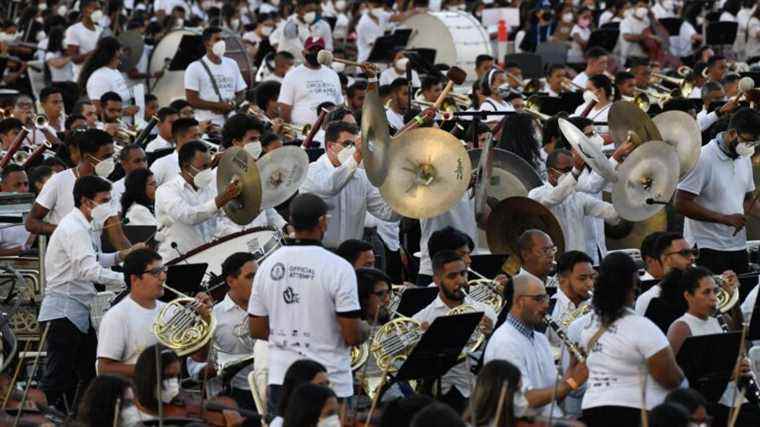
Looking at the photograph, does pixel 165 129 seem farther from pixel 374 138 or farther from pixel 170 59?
pixel 170 59

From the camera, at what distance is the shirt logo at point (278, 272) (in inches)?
441

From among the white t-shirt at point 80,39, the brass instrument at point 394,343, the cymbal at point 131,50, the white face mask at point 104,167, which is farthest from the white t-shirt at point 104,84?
the brass instrument at point 394,343

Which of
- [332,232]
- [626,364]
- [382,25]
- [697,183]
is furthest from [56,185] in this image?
[382,25]

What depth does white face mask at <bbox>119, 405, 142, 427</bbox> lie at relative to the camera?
10531mm

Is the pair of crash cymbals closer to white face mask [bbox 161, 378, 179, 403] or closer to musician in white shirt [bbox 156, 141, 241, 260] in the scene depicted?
musician in white shirt [bbox 156, 141, 241, 260]

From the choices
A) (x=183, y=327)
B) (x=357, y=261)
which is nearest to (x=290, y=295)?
(x=183, y=327)

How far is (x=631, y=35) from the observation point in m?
31.1

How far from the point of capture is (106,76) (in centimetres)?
2245

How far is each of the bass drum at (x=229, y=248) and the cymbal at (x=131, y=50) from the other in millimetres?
12556

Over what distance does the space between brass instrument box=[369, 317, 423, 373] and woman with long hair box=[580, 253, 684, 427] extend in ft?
5.23

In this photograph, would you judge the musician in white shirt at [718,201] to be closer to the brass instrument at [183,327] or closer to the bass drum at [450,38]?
the brass instrument at [183,327]

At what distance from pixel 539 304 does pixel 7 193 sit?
6.17m

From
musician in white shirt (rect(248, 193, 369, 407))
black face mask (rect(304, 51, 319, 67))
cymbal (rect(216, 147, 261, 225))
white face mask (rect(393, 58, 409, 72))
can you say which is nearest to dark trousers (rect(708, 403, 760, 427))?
musician in white shirt (rect(248, 193, 369, 407))

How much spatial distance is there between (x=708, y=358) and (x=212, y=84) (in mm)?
11158
